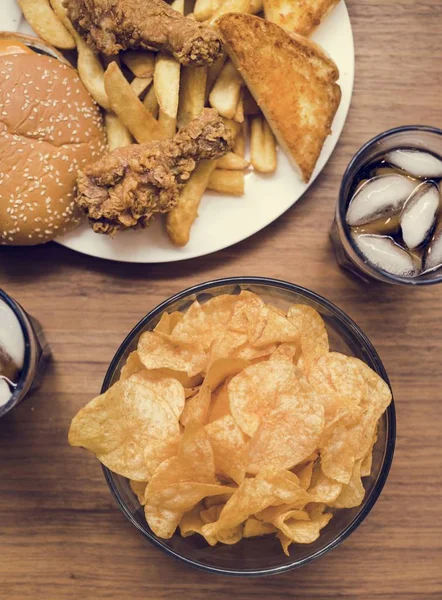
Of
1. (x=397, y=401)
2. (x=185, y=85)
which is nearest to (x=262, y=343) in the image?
(x=397, y=401)

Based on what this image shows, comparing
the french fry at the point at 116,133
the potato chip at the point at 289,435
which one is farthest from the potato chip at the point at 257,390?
the french fry at the point at 116,133

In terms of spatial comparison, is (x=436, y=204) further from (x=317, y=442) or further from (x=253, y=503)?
(x=253, y=503)

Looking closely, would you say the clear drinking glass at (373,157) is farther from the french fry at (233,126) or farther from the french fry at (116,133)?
the french fry at (116,133)

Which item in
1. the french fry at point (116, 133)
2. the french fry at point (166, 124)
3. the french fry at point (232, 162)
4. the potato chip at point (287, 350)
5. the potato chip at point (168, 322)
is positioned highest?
the french fry at point (166, 124)

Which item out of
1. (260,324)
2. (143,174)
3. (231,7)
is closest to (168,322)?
(260,324)

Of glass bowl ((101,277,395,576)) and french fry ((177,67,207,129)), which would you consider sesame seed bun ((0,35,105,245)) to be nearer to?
french fry ((177,67,207,129))
